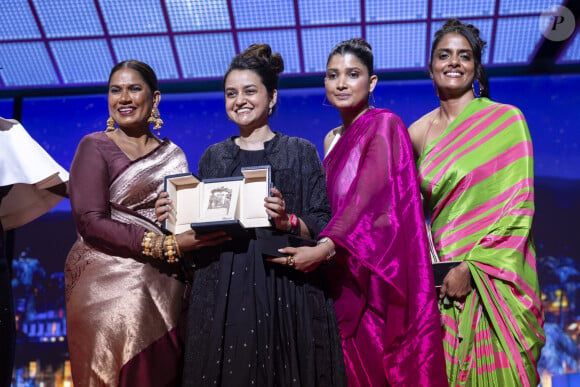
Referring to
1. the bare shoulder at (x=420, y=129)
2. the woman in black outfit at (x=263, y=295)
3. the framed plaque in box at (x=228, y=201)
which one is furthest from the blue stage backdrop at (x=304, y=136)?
the framed plaque in box at (x=228, y=201)

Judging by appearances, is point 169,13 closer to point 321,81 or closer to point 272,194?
point 321,81

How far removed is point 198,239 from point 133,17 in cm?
282

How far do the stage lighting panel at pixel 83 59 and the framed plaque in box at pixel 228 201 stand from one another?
281 centimetres

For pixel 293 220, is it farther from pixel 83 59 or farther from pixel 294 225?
pixel 83 59

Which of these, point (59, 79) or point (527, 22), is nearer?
point (527, 22)

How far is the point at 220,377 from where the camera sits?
2312 mm

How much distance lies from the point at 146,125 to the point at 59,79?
2.46 metres

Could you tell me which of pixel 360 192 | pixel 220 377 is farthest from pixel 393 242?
pixel 220 377

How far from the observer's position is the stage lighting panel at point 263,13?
4.67 m

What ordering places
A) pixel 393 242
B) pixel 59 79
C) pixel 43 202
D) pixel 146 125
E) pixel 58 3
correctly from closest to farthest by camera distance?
pixel 393 242 < pixel 146 125 < pixel 43 202 < pixel 58 3 < pixel 59 79

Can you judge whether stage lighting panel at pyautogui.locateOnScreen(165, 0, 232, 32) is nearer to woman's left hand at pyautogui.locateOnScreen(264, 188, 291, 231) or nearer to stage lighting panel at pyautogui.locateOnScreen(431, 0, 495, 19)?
stage lighting panel at pyautogui.locateOnScreen(431, 0, 495, 19)

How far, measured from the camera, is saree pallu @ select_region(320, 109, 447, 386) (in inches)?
97.4

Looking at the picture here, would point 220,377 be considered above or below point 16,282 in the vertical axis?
above

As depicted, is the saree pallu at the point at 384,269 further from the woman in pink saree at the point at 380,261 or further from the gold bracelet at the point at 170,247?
the gold bracelet at the point at 170,247
